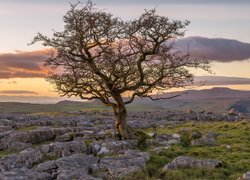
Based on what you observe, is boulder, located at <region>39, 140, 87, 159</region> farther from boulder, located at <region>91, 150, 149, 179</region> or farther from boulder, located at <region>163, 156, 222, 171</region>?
boulder, located at <region>163, 156, 222, 171</region>

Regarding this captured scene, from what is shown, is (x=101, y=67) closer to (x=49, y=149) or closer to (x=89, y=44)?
(x=89, y=44)

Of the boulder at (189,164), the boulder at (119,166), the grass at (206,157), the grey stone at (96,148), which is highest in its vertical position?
the grey stone at (96,148)

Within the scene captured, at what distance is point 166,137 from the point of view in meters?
49.8

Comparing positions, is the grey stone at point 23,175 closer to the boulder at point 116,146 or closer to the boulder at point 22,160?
the boulder at point 22,160

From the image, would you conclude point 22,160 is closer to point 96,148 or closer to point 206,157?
point 96,148

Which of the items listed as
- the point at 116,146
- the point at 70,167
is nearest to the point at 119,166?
the point at 70,167

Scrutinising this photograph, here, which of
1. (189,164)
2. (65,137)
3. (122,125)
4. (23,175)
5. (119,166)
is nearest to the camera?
(23,175)

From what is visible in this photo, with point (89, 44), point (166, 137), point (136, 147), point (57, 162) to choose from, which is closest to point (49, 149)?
point (57, 162)

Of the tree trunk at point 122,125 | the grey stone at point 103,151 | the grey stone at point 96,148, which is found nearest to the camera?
the grey stone at point 103,151

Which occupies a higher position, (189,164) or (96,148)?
(96,148)

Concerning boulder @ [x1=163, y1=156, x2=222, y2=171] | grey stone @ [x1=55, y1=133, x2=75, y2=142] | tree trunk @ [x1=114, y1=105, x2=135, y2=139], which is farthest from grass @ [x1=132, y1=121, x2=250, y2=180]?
grey stone @ [x1=55, y1=133, x2=75, y2=142]

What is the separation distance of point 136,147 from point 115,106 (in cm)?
536

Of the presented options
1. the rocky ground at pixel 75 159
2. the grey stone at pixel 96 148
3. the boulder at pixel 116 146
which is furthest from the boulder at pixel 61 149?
the boulder at pixel 116 146

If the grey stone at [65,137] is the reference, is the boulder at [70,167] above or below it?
below
